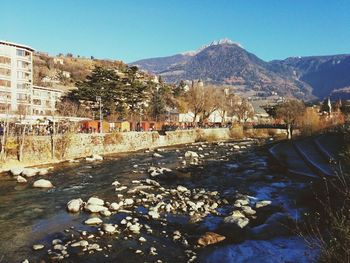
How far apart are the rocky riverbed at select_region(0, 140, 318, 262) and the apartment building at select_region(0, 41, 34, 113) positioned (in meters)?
41.6

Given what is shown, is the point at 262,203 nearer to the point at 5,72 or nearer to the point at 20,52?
the point at 5,72

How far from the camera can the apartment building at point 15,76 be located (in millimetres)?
72750

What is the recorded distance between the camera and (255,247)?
16.7 m

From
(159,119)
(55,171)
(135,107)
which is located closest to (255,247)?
(55,171)

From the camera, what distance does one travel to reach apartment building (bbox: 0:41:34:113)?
7275cm

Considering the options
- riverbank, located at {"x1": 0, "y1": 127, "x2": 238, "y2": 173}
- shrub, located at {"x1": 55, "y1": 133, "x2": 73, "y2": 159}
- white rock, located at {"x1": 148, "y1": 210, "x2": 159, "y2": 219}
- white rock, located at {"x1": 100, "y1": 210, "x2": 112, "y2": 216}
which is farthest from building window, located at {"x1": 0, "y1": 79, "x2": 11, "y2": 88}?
white rock, located at {"x1": 148, "y1": 210, "x2": 159, "y2": 219}

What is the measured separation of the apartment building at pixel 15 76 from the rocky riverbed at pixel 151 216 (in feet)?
137

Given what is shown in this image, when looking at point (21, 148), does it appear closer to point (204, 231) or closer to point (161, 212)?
point (161, 212)

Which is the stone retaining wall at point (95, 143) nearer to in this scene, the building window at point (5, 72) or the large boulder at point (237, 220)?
the large boulder at point (237, 220)

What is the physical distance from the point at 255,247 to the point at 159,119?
282 ft

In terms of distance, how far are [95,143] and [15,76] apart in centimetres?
3227

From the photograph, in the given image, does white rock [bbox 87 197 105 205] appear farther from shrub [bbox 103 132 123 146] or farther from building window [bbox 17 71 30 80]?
building window [bbox 17 71 30 80]

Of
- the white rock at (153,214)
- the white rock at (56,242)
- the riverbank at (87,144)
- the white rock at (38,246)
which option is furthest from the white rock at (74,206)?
the riverbank at (87,144)

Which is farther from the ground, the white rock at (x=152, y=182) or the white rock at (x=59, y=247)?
the white rock at (x=152, y=182)
